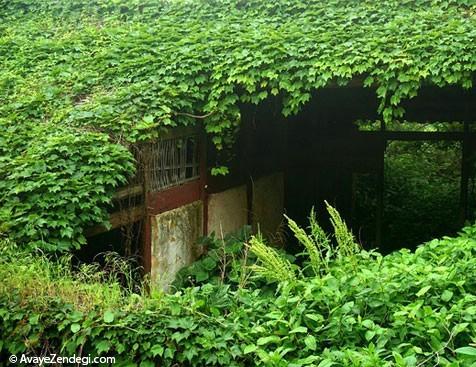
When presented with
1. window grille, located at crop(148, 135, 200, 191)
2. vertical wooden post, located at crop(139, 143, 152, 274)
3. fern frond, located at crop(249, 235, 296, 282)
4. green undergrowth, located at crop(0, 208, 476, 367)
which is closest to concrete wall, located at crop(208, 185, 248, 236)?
window grille, located at crop(148, 135, 200, 191)

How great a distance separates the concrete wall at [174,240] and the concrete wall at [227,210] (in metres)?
0.34

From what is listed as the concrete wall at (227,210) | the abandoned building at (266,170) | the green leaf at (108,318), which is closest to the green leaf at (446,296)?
the green leaf at (108,318)

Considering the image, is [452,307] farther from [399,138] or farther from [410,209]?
[410,209]

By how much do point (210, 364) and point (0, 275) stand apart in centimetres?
196

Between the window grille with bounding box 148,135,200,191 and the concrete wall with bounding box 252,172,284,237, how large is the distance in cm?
200

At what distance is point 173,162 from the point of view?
7414mm

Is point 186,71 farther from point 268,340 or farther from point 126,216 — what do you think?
point 268,340

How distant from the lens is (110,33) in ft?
31.3

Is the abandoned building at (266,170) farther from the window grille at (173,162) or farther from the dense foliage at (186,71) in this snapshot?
the dense foliage at (186,71)

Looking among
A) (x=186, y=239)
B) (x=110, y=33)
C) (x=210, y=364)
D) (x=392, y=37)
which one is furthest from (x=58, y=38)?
(x=210, y=364)

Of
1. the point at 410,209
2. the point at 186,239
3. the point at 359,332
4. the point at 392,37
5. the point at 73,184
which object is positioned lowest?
the point at 410,209

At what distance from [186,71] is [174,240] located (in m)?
2.33

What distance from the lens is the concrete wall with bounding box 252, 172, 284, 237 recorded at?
977 centimetres

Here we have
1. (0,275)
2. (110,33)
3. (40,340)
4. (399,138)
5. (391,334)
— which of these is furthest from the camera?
(399,138)
